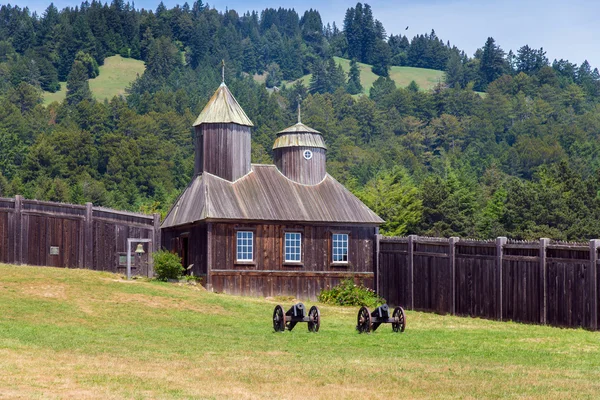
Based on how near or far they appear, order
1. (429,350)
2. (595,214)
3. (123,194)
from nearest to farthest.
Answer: (429,350) < (595,214) < (123,194)

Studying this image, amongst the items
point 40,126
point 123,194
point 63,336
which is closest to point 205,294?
point 63,336

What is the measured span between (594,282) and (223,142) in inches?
725

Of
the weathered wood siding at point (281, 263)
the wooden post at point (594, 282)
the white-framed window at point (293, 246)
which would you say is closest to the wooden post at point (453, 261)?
the wooden post at point (594, 282)

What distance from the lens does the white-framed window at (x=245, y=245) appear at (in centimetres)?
4053

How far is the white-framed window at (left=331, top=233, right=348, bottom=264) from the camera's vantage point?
4212cm

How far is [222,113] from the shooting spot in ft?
142

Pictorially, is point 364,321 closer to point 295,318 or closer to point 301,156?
point 295,318

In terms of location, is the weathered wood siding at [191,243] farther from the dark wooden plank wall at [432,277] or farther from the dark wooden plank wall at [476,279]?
the dark wooden plank wall at [476,279]

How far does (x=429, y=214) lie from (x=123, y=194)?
47.5 m

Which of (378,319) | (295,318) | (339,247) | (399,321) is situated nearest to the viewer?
(378,319)

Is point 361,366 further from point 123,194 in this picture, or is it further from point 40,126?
point 40,126

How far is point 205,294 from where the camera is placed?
36.4 m

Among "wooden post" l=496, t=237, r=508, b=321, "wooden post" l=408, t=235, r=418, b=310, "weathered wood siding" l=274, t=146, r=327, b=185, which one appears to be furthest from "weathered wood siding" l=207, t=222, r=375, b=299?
"wooden post" l=496, t=237, r=508, b=321

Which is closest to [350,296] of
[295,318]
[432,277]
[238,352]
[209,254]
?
[432,277]
